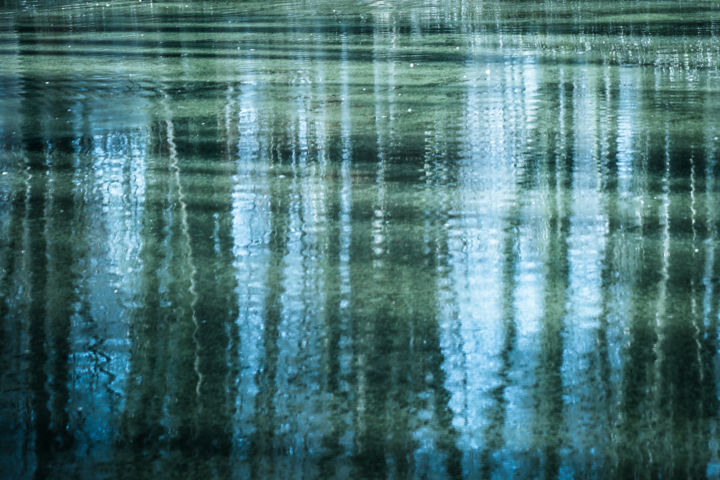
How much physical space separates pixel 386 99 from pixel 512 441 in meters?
4.20

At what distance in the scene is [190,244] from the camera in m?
3.56

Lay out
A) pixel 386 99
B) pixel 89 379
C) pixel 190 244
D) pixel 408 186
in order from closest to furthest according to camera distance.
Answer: pixel 89 379 → pixel 190 244 → pixel 408 186 → pixel 386 99

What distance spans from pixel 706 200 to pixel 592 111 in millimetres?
1741

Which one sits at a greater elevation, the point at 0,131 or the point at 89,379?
the point at 0,131

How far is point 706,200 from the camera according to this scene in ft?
12.7

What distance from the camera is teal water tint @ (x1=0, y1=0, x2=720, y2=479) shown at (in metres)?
2.19

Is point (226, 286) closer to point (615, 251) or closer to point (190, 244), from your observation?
point (190, 244)

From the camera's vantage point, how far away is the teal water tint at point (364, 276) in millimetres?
2186

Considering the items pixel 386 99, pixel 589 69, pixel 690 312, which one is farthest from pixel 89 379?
pixel 589 69

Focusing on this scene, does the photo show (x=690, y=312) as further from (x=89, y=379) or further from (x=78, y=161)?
(x=78, y=161)

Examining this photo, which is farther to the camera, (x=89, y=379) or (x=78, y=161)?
(x=78, y=161)

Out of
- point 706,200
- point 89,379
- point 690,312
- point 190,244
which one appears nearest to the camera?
point 89,379

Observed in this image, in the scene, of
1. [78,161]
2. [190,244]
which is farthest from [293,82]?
[190,244]

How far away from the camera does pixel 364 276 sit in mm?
3184
